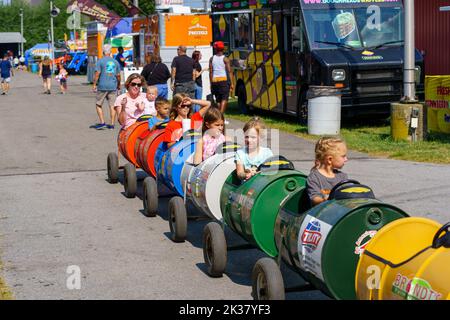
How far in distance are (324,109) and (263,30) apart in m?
4.34

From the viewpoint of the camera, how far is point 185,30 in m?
29.1

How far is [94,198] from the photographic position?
38.5 feet

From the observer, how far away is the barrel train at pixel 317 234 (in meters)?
4.74

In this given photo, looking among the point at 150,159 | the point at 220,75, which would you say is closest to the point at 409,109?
the point at 220,75

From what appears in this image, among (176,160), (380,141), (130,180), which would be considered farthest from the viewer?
(380,141)

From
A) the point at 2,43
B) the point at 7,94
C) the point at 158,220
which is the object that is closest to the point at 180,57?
the point at 158,220

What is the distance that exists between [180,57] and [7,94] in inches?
757

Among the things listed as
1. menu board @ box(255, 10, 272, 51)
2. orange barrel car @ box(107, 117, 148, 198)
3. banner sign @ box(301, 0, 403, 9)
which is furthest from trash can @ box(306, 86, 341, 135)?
orange barrel car @ box(107, 117, 148, 198)

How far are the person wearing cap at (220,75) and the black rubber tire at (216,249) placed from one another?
12.8 metres

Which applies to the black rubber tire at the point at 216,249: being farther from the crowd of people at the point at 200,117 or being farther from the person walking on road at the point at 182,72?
the person walking on road at the point at 182,72

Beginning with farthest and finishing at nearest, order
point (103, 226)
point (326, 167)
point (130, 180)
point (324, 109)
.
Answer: point (324, 109)
point (130, 180)
point (103, 226)
point (326, 167)

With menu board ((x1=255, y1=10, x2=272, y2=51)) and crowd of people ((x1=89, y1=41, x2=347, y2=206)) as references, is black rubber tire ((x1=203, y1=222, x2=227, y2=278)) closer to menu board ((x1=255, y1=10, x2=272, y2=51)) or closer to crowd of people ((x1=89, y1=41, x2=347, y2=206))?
crowd of people ((x1=89, y1=41, x2=347, y2=206))

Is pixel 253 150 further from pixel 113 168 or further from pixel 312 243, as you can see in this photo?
pixel 113 168

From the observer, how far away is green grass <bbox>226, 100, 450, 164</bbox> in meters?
14.9
